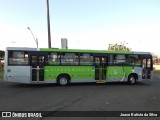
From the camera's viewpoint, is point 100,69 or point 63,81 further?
point 100,69

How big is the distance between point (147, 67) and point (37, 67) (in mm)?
9087

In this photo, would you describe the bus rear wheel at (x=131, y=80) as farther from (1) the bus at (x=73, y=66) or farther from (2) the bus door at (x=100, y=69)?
(2) the bus door at (x=100, y=69)

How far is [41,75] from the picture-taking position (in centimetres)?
1820

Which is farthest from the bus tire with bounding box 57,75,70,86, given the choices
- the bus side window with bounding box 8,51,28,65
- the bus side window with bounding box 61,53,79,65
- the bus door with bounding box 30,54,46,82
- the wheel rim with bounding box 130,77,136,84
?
the wheel rim with bounding box 130,77,136,84

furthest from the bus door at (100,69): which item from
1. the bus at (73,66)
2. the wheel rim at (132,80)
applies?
the wheel rim at (132,80)

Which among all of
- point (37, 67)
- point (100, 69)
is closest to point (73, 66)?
point (100, 69)

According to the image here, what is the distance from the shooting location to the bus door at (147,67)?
2133 centimetres

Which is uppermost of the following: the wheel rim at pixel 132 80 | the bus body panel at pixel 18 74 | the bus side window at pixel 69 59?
the bus side window at pixel 69 59

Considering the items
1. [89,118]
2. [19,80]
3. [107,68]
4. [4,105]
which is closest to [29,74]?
[19,80]

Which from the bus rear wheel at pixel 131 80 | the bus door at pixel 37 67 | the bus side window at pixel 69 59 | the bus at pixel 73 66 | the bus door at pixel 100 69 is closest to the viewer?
the bus at pixel 73 66

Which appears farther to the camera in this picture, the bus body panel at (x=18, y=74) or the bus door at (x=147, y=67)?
the bus door at (x=147, y=67)

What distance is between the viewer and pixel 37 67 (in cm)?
1814

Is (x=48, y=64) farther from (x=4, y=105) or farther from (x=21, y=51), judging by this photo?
(x=4, y=105)

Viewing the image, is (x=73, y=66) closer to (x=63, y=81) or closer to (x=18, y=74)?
(x=63, y=81)
